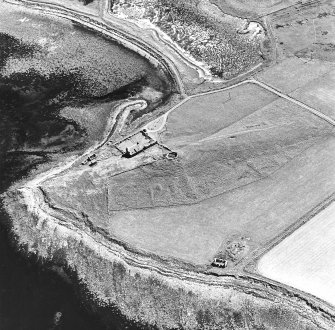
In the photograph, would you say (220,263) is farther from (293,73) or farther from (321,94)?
(293,73)

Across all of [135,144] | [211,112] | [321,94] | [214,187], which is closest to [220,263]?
[214,187]

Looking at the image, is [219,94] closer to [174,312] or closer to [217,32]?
[217,32]

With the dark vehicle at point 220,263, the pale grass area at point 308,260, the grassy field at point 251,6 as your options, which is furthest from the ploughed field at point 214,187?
the grassy field at point 251,6

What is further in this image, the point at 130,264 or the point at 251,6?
the point at 251,6

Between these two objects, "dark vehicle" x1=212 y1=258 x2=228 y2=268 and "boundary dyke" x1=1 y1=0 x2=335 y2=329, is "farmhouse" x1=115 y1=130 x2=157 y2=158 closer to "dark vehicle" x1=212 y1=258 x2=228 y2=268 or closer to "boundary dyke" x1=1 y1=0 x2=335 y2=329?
"boundary dyke" x1=1 y1=0 x2=335 y2=329

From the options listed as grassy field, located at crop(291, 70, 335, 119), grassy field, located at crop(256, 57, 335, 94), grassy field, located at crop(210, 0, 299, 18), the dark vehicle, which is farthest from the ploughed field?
grassy field, located at crop(210, 0, 299, 18)

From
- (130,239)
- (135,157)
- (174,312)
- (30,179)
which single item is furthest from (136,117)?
(174,312)
